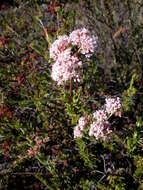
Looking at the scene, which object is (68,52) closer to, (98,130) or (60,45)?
(60,45)

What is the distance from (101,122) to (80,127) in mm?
268

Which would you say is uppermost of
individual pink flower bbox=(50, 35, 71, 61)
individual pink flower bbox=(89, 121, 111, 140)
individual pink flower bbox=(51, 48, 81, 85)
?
individual pink flower bbox=(50, 35, 71, 61)

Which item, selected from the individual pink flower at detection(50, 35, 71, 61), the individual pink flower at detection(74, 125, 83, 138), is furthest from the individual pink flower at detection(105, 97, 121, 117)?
the individual pink flower at detection(50, 35, 71, 61)

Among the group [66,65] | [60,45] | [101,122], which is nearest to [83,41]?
[60,45]

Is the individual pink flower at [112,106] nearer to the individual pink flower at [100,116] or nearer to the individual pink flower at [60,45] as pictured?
the individual pink flower at [100,116]

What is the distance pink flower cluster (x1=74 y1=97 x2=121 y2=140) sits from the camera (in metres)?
2.97

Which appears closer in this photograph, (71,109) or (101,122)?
(101,122)

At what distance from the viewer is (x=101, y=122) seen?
2992 mm

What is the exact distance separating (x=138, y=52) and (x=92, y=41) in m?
2.46

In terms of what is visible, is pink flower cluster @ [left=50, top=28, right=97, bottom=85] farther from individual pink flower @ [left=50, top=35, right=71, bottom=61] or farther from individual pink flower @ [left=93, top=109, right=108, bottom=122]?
individual pink flower @ [left=93, top=109, right=108, bottom=122]

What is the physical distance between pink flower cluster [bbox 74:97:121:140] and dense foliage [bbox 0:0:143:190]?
124 mm

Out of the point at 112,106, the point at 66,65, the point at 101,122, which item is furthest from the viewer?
the point at 112,106

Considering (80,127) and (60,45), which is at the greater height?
(60,45)

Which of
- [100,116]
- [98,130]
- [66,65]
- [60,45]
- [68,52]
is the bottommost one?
[98,130]
